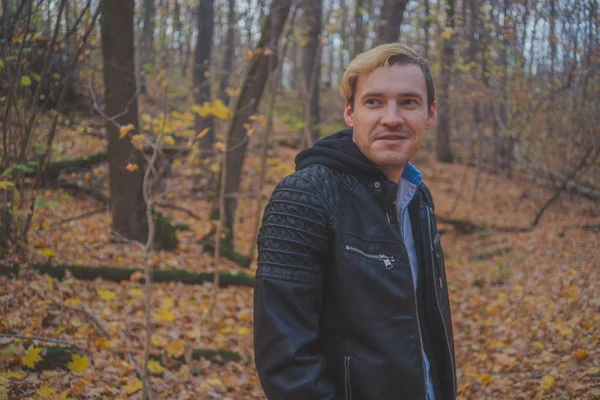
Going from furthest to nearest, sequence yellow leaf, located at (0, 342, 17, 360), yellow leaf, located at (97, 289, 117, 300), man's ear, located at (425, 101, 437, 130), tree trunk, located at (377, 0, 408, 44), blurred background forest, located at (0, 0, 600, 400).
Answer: tree trunk, located at (377, 0, 408, 44) < yellow leaf, located at (97, 289, 117, 300) < blurred background forest, located at (0, 0, 600, 400) < yellow leaf, located at (0, 342, 17, 360) < man's ear, located at (425, 101, 437, 130)

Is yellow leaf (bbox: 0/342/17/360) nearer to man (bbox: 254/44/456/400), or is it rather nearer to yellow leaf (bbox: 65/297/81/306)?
yellow leaf (bbox: 65/297/81/306)

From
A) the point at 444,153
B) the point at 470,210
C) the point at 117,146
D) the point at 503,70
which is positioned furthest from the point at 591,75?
the point at 444,153

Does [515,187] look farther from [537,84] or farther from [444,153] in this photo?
[537,84]

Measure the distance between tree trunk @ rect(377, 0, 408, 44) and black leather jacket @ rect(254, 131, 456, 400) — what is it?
965cm

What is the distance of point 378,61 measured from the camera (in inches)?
81.0

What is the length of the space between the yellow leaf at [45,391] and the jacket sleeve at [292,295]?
103 inches

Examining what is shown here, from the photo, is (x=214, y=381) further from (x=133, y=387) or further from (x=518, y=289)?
(x=518, y=289)

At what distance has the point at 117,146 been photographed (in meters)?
7.36

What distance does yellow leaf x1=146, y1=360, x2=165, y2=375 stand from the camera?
4855 mm

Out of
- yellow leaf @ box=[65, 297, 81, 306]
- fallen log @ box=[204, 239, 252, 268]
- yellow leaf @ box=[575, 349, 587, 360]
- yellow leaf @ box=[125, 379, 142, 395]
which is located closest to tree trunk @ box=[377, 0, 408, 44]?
fallen log @ box=[204, 239, 252, 268]

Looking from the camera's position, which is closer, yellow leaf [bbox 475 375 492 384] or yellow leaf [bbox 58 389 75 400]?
yellow leaf [bbox 58 389 75 400]

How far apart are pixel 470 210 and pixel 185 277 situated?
10283 mm

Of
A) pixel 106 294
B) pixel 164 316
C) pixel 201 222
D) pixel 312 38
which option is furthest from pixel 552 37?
pixel 106 294

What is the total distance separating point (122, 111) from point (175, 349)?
379 cm
